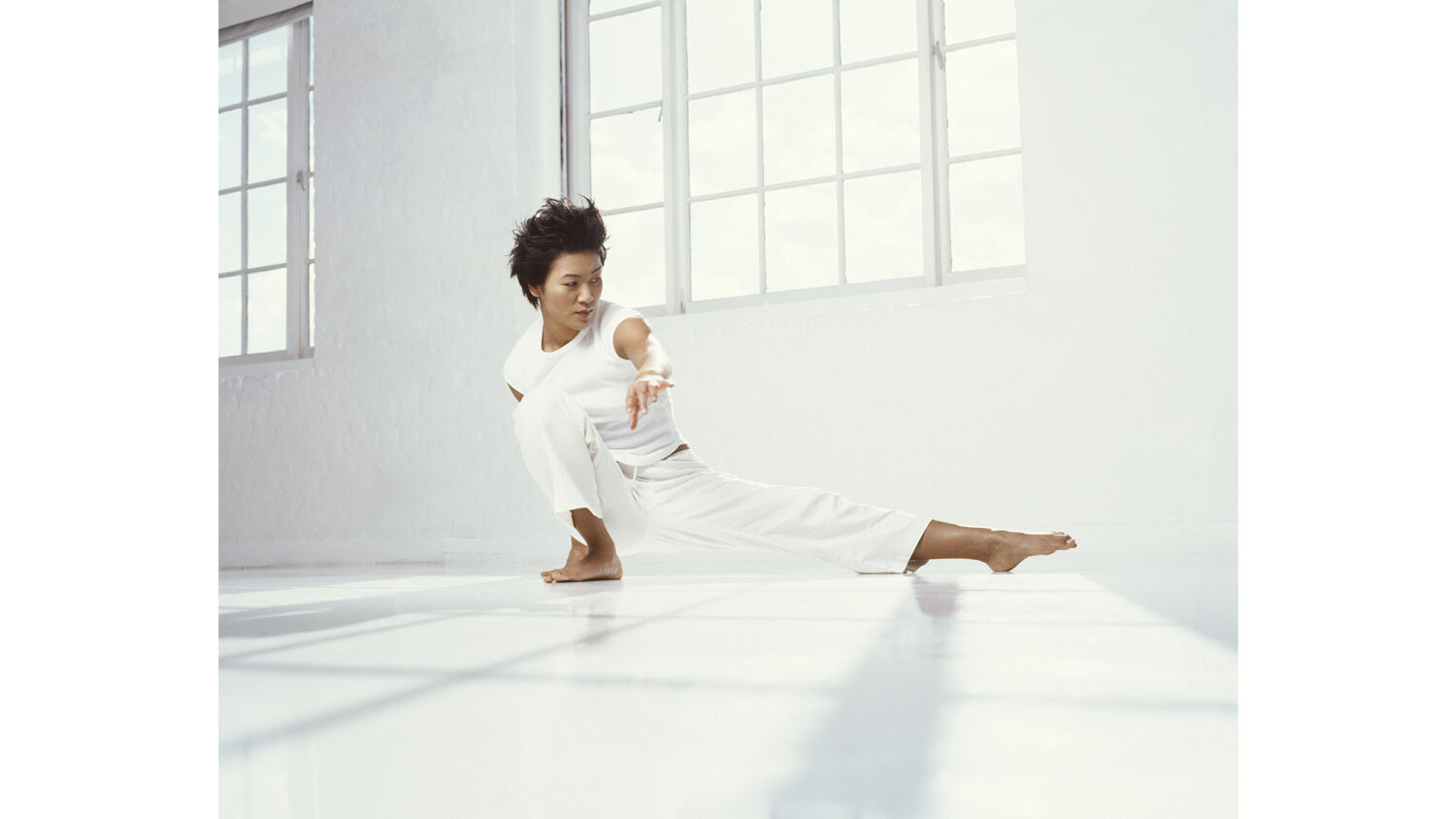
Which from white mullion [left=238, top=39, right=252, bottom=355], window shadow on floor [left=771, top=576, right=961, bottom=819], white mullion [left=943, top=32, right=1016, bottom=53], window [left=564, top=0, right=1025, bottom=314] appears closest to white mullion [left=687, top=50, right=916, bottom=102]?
window [left=564, top=0, right=1025, bottom=314]

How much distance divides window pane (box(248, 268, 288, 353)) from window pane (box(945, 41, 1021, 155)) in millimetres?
2843

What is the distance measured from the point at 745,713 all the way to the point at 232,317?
→ 4272 millimetres

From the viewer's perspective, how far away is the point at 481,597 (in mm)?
1815

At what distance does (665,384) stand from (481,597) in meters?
0.53

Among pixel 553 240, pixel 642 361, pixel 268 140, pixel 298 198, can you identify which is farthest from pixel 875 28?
pixel 268 140

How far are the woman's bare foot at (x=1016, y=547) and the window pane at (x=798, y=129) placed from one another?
1.52 metres

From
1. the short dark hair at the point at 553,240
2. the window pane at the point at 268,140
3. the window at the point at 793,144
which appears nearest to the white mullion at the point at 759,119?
the window at the point at 793,144

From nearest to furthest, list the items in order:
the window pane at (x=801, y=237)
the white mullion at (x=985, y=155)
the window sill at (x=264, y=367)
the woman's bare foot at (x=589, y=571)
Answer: the woman's bare foot at (x=589, y=571) → the white mullion at (x=985, y=155) → the window pane at (x=801, y=237) → the window sill at (x=264, y=367)

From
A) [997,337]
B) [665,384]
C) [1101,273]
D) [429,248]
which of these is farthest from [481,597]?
[429,248]

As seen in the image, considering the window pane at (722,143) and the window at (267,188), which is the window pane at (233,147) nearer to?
the window at (267,188)

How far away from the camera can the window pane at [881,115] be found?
306 cm

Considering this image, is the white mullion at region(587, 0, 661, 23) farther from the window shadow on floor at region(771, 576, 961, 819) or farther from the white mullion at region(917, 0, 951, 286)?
the window shadow on floor at region(771, 576, 961, 819)

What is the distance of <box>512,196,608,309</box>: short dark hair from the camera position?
244cm

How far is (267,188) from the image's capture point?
4.23 metres
